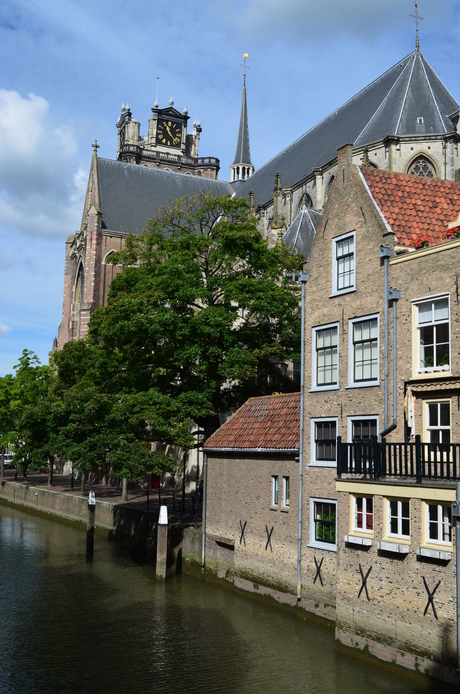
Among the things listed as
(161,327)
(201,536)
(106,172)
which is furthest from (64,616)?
(106,172)

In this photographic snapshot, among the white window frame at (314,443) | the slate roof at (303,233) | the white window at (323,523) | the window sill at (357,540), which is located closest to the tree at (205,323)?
the white window frame at (314,443)

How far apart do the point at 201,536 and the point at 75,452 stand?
636cm

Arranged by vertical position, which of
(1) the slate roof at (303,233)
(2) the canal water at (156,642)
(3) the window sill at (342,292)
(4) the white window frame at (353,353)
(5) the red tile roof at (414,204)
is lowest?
(2) the canal water at (156,642)

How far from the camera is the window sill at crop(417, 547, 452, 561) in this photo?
12328 mm

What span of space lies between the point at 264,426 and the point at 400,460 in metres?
7.96

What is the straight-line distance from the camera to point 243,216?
Result: 2916 centimetres

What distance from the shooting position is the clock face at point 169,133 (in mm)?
93250

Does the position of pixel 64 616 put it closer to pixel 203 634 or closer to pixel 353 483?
pixel 203 634

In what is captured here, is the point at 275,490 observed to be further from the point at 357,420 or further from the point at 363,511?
the point at 363,511

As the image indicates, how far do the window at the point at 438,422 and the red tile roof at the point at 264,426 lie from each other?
5124 millimetres

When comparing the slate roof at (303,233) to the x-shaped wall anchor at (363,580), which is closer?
the x-shaped wall anchor at (363,580)

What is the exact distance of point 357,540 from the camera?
47.8ft

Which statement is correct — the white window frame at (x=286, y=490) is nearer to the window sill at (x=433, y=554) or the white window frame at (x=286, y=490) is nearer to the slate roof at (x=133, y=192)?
the window sill at (x=433, y=554)

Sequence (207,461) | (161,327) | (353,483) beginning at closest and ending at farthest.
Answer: (353,483), (207,461), (161,327)
